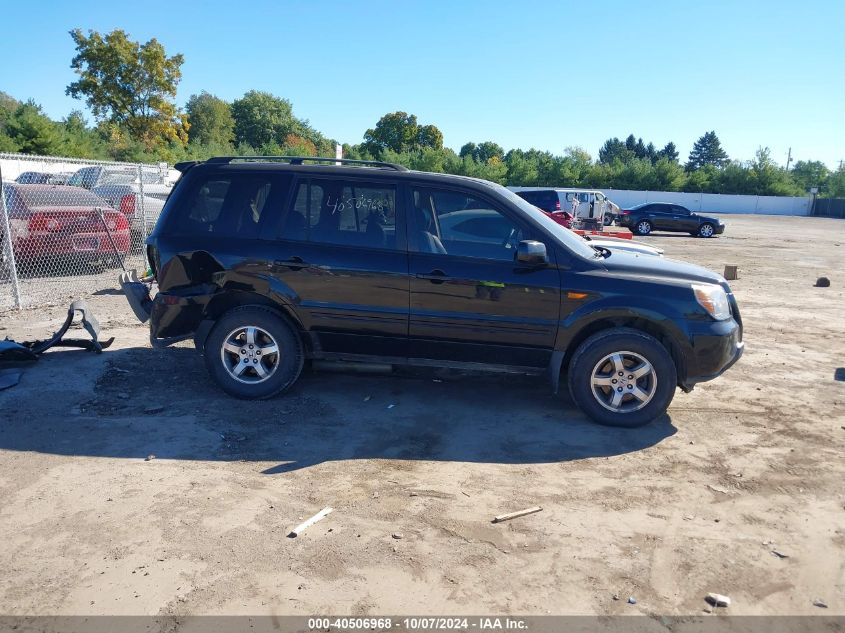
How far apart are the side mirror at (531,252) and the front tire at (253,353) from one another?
2.00 metres

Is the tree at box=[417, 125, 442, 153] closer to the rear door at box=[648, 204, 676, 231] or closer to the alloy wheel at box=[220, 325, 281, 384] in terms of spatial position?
the rear door at box=[648, 204, 676, 231]

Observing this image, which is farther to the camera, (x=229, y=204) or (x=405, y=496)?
(x=229, y=204)

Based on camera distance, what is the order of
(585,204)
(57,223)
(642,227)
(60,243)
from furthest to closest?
1. (642,227)
2. (585,204)
3. (60,243)
4. (57,223)

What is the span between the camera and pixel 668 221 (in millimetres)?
29516

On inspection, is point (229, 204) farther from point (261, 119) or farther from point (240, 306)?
point (261, 119)

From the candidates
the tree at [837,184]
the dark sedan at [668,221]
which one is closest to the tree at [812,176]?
the tree at [837,184]

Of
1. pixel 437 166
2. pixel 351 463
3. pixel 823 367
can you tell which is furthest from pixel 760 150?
pixel 351 463

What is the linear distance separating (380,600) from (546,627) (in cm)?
77

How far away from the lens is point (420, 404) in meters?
5.72

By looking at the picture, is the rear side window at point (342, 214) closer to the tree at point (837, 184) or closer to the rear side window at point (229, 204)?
the rear side window at point (229, 204)

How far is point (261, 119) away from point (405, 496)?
2823 inches

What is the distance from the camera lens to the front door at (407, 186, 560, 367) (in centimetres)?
525

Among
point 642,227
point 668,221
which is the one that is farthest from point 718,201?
point 642,227

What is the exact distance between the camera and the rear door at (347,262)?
5406mm
